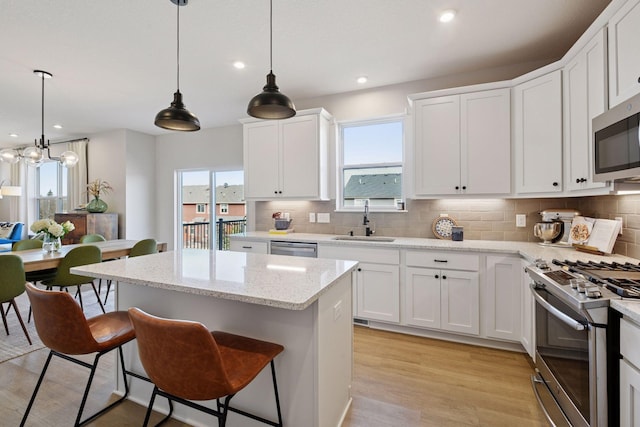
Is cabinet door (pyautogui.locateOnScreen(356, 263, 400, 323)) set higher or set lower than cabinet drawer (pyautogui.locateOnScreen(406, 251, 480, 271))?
lower

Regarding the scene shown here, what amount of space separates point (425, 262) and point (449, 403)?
1.18 meters

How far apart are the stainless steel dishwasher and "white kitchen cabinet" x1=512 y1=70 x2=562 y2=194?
2.09 metres

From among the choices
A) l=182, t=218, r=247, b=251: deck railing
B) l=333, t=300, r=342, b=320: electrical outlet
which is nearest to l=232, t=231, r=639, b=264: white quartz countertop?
l=333, t=300, r=342, b=320: electrical outlet

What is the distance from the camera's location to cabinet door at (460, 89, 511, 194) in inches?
111

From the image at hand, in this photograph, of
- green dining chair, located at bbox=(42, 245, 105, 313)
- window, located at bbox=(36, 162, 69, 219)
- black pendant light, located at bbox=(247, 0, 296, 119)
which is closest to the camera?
black pendant light, located at bbox=(247, 0, 296, 119)

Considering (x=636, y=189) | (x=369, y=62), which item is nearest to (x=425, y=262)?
(x=636, y=189)

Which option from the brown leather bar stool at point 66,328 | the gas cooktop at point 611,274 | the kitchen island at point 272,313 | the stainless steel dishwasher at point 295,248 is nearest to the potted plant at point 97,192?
the stainless steel dishwasher at point 295,248

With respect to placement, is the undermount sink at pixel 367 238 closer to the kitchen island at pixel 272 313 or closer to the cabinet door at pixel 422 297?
the cabinet door at pixel 422 297

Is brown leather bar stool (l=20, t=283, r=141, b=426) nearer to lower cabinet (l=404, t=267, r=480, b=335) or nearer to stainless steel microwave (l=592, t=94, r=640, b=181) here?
lower cabinet (l=404, t=267, r=480, b=335)

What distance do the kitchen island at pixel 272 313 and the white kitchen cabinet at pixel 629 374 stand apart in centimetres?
121

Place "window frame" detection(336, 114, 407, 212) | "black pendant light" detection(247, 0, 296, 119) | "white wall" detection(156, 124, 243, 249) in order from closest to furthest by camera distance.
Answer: "black pendant light" detection(247, 0, 296, 119) → "window frame" detection(336, 114, 407, 212) → "white wall" detection(156, 124, 243, 249)

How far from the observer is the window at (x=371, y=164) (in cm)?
361

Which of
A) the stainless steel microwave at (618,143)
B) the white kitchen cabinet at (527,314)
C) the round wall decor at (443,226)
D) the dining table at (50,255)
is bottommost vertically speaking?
the white kitchen cabinet at (527,314)

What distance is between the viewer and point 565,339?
1.59 m
